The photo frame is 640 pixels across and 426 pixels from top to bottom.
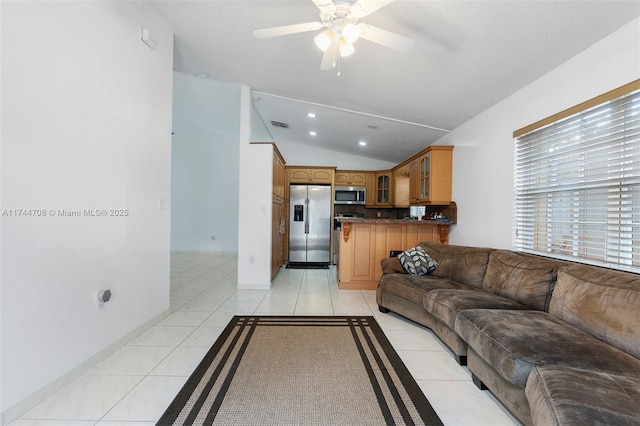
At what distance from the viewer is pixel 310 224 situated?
5.72 metres

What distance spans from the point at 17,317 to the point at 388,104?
3951mm

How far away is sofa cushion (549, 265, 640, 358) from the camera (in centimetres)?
141

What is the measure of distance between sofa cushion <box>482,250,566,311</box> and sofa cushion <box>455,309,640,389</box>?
9.2 inches

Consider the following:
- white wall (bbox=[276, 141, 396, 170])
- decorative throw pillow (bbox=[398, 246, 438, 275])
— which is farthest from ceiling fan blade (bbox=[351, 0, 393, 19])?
white wall (bbox=[276, 141, 396, 170])

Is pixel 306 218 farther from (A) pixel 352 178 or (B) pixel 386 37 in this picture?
(B) pixel 386 37

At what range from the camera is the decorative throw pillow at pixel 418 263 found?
3.09 meters

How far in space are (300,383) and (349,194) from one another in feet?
16.4

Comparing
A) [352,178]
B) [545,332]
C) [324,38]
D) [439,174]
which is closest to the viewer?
[545,332]

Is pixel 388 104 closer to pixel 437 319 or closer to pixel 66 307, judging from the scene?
pixel 437 319

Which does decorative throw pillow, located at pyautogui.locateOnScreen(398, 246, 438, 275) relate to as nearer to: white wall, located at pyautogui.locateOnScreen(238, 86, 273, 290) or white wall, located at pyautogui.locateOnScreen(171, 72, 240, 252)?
white wall, located at pyautogui.locateOnScreen(238, 86, 273, 290)

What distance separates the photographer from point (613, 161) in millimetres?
1819

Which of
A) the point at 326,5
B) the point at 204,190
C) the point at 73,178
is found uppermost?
the point at 326,5

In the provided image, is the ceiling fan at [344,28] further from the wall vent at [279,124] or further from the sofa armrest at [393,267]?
the wall vent at [279,124]

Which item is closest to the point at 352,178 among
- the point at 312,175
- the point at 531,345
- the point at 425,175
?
the point at 312,175
